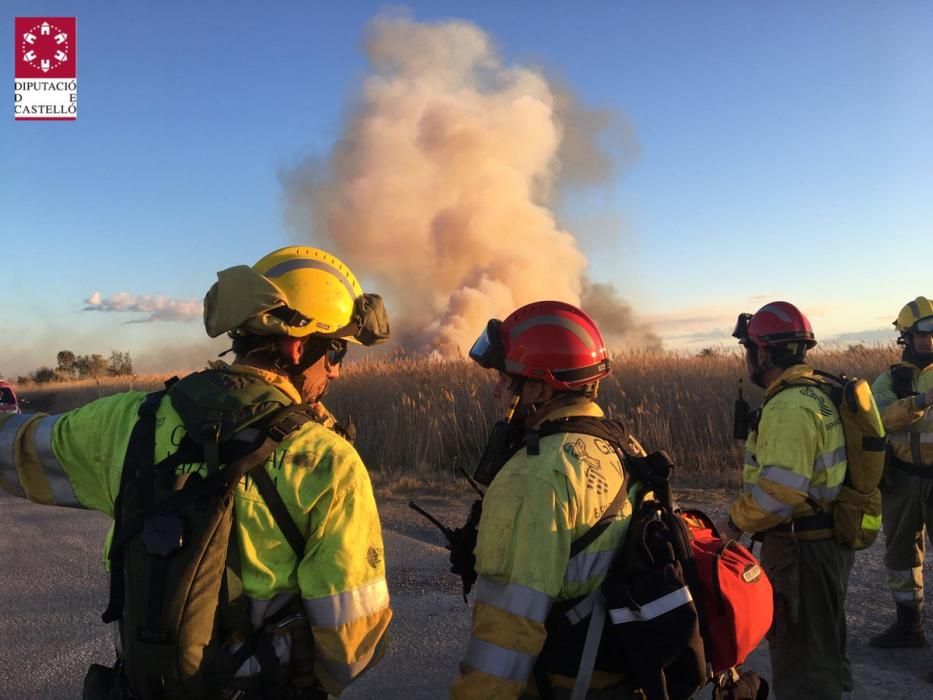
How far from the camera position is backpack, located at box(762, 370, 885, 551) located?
3.41 meters

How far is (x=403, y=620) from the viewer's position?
190 inches

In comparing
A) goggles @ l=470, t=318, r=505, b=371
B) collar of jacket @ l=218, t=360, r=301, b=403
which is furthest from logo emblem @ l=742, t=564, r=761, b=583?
collar of jacket @ l=218, t=360, r=301, b=403

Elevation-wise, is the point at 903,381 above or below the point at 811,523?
above

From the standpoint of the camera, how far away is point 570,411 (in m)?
2.22

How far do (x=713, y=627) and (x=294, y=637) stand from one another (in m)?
1.15

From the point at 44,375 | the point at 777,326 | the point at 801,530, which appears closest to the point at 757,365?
the point at 777,326

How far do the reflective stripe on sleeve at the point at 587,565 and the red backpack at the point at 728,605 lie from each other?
0.27 metres

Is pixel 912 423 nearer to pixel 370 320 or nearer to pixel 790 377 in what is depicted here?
pixel 790 377

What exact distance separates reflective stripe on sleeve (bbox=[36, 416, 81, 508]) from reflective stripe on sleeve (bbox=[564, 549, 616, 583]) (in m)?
1.44

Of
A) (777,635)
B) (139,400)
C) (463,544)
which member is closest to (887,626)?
(777,635)

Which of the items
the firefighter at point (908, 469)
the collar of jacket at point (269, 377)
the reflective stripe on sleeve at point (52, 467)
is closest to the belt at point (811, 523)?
the firefighter at point (908, 469)

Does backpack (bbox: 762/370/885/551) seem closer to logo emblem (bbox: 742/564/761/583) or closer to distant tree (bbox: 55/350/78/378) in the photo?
A: logo emblem (bbox: 742/564/761/583)

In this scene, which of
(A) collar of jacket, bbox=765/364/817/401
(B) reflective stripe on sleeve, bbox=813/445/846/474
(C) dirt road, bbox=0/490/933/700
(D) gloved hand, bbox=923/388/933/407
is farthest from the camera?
(D) gloved hand, bbox=923/388/933/407

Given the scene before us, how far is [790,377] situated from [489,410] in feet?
25.6
